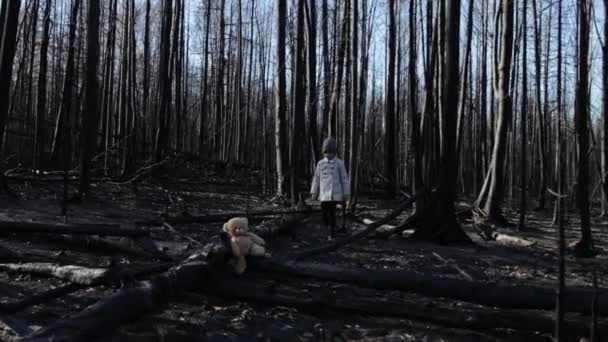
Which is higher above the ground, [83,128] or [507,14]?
[507,14]

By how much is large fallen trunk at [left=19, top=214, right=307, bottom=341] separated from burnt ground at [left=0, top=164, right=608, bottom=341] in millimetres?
97

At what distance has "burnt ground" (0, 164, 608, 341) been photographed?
3.54 meters

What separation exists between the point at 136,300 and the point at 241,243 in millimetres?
1241

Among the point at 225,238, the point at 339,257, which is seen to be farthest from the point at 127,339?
the point at 339,257

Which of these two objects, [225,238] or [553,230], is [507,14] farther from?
[225,238]

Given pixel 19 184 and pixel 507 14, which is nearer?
pixel 507 14

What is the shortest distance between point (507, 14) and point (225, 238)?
326 inches

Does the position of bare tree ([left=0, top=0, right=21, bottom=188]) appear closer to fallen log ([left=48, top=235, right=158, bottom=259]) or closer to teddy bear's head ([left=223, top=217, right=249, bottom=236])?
fallen log ([left=48, top=235, right=158, bottom=259])

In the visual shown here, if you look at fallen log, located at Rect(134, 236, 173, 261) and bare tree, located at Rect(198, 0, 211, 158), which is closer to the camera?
fallen log, located at Rect(134, 236, 173, 261)

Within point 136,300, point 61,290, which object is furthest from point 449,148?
point 61,290

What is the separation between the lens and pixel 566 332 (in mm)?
3275

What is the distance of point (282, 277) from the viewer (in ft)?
15.1

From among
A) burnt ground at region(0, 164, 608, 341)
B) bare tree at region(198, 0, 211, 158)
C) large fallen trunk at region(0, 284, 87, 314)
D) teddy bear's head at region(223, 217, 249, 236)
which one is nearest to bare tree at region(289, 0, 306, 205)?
burnt ground at region(0, 164, 608, 341)

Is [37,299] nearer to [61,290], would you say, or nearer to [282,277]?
[61,290]
